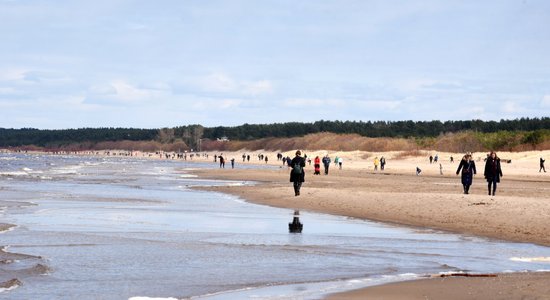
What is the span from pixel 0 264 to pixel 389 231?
948 centimetres

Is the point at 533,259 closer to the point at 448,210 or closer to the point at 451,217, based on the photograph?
the point at 451,217

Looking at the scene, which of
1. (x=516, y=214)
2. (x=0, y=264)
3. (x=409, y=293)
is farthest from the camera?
(x=516, y=214)

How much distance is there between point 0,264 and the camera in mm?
12375

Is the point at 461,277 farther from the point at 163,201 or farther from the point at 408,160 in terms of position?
the point at 408,160

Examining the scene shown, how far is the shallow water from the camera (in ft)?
35.2

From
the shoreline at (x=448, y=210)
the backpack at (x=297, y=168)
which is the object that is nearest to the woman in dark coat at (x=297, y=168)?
the backpack at (x=297, y=168)

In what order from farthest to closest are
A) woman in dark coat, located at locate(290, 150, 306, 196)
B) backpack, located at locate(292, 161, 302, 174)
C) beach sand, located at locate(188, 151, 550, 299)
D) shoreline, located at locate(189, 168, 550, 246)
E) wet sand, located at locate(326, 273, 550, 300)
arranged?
backpack, located at locate(292, 161, 302, 174) < woman in dark coat, located at locate(290, 150, 306, 196) < shoreline, located at locate(189, 168, 550, 246) < beach sand, located at locate(188, 151, 550, 299) < wet sand, located at locate(326, 273, 550, 300)

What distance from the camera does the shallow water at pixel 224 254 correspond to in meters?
10.7

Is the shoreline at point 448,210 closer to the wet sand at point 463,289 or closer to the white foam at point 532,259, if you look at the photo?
the white foam at point 532,259

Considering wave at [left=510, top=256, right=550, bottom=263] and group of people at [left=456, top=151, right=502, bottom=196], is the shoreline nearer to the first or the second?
wave at [left=510, top=256, right=550, bottom=263]

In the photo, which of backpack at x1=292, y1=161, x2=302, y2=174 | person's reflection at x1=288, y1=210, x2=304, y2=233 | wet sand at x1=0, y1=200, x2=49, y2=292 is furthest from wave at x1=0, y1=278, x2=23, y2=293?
backpack at x1=292, y1=161, x2=302, y2=174

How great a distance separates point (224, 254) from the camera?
14195 millimetres

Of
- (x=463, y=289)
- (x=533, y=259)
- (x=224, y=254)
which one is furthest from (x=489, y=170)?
(x=463, y=289)

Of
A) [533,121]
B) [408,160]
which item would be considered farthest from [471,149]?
[533,121]
